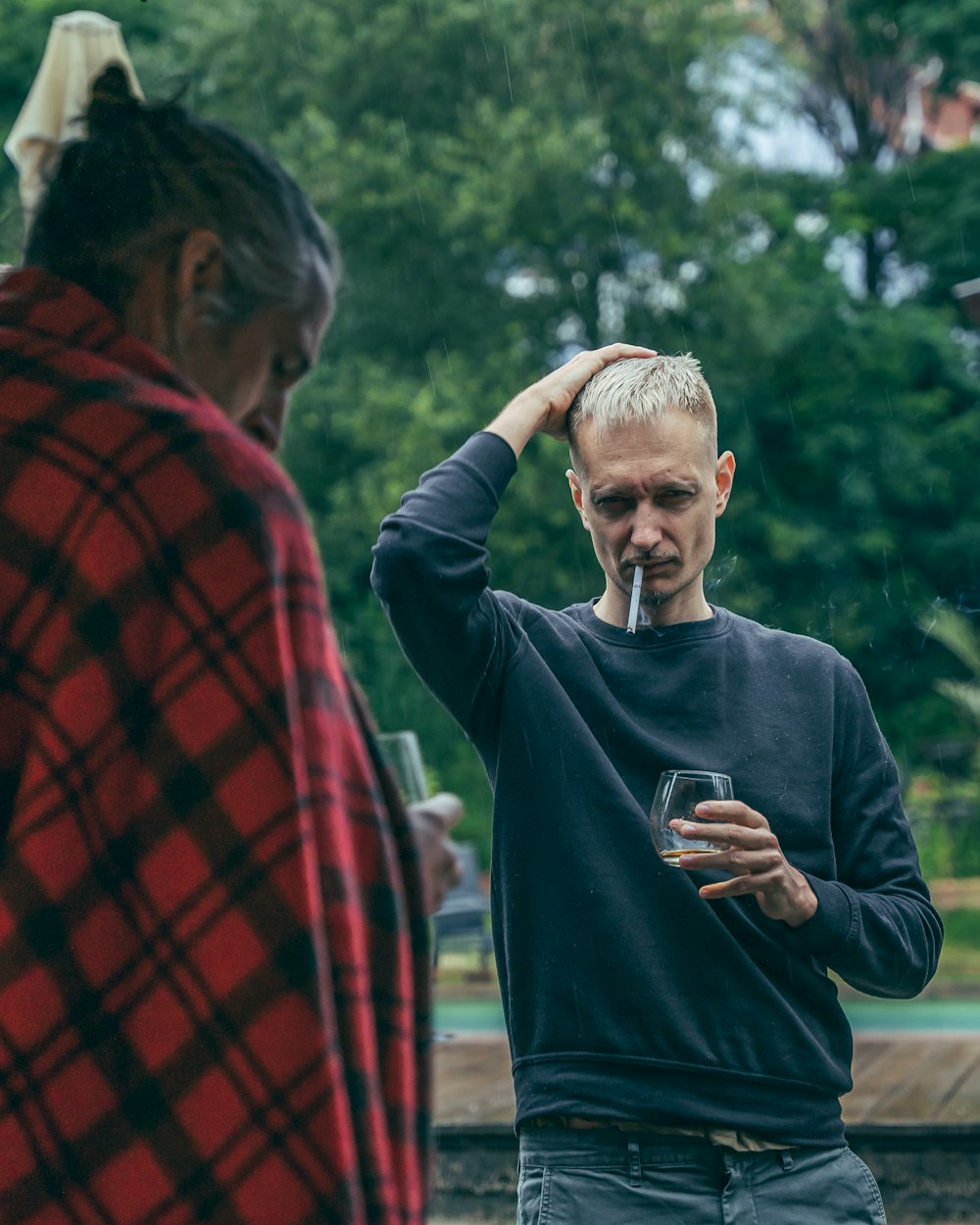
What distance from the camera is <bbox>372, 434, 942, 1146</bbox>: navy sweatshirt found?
1.68 meters

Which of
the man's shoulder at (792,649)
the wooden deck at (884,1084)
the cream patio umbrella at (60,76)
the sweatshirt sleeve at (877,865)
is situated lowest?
the wooden deck at (884,1084)

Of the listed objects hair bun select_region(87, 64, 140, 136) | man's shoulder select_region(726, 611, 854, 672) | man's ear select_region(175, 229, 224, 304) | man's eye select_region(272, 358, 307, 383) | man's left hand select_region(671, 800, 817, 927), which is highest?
hair bun select_region(87, 64, 140, 136)

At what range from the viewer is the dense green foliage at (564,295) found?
12742 millimetres

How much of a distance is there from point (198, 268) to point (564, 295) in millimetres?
12290

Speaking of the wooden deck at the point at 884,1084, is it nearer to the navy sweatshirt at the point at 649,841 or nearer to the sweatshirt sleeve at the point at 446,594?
the navy sweatshirt at the point at 649,841

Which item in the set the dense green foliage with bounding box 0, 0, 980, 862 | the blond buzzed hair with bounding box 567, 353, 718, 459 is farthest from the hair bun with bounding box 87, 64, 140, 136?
the dense green foliage with bounding box 0, 0, 980, 862

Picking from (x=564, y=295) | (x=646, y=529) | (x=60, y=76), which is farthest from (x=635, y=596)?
(x=564, y=295)

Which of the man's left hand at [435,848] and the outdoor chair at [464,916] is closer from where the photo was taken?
the man's left hand at [435,848]

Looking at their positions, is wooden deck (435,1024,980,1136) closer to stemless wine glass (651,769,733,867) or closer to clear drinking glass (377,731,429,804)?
stemless wine glass (651,769,733,867)

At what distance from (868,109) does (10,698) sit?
18071 millimetres

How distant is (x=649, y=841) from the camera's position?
1.77 metres

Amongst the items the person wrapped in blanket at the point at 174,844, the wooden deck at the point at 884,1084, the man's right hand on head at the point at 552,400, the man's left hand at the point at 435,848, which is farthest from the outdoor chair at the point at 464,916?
the person wrapped in blanket at the point at 174,844

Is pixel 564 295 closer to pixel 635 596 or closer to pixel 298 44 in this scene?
pixel 298 44

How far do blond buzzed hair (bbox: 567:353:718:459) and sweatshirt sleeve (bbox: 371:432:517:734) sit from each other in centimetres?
19
